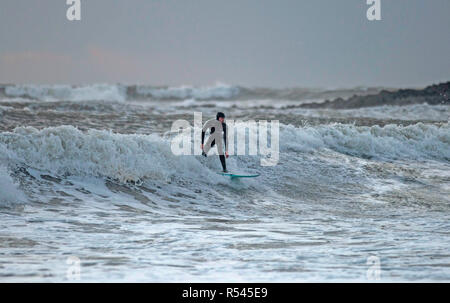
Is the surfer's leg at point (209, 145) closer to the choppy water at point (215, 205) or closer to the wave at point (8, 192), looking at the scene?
the choppy water at point (215, 205)

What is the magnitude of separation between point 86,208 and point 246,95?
6158cm

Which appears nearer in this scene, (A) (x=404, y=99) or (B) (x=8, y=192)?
(B) (x=8, y=192)

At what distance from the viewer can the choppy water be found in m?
7.34

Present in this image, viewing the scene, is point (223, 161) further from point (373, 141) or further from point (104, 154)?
point (373, 141)

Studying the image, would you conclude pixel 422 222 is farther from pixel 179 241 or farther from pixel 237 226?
pixel 179 241

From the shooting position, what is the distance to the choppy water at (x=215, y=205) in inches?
289

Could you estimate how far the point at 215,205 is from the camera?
12688 mm

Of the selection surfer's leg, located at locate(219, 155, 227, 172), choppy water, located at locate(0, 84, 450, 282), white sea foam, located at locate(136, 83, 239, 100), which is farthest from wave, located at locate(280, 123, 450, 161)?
white sea foam, located at locate(136, 83, 239, 100)

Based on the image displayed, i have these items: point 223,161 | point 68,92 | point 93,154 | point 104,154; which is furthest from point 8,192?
point 68,92

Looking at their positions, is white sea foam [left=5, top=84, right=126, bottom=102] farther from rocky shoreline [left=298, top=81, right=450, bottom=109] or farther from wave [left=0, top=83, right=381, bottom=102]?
rocky shoreline [left=298, top=81, right=450, bottom=109]

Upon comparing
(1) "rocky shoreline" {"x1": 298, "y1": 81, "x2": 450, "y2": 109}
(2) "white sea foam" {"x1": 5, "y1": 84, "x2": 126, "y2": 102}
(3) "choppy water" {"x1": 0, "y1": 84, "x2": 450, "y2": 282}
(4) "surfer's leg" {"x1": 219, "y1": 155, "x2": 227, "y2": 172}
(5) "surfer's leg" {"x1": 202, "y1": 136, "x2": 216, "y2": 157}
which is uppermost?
(2) "white sea foam" {"x1": 5, "y1": 84, "x2": 126, "y2": 102}

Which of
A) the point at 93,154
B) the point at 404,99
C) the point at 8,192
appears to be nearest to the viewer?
the point at 8,192

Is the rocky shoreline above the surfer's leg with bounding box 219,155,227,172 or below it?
above

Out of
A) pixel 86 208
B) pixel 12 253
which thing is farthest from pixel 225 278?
pixel 86 208
